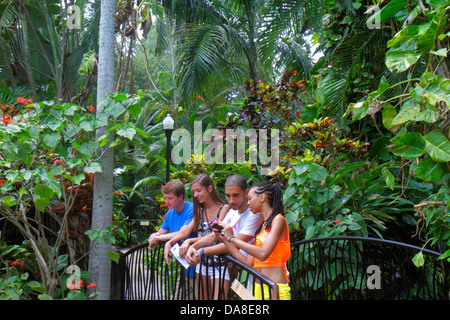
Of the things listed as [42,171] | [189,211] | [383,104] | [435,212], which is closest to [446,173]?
[435,212]

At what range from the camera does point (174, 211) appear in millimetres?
3994

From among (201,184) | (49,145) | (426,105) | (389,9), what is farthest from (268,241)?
(49,145)

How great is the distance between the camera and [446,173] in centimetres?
250

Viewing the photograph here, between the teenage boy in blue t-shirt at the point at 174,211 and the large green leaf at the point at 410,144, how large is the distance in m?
1.97

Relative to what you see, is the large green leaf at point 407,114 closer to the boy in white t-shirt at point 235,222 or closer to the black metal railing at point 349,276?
the boy in white t-shirt at point 235,222

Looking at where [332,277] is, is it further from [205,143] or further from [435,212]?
[205,143]

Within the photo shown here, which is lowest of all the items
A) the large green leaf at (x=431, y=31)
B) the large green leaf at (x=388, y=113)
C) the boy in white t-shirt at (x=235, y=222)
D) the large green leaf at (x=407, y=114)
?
the boy in white t-shirt at (x=235, y=222)

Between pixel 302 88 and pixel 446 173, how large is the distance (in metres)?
4.59

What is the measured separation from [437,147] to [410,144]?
148mm

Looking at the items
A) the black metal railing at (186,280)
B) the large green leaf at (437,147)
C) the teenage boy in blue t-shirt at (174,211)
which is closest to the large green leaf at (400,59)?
the large green leaf at (437,147)

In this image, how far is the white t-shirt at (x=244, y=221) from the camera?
309cm

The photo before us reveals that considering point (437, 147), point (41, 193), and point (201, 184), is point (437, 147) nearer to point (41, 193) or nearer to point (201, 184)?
point (201, 184)

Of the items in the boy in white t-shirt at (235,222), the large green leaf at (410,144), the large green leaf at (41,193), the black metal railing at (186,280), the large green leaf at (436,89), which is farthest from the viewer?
the large green leaf at (41,193)

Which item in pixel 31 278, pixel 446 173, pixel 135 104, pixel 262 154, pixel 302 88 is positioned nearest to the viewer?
pixel 446 173
